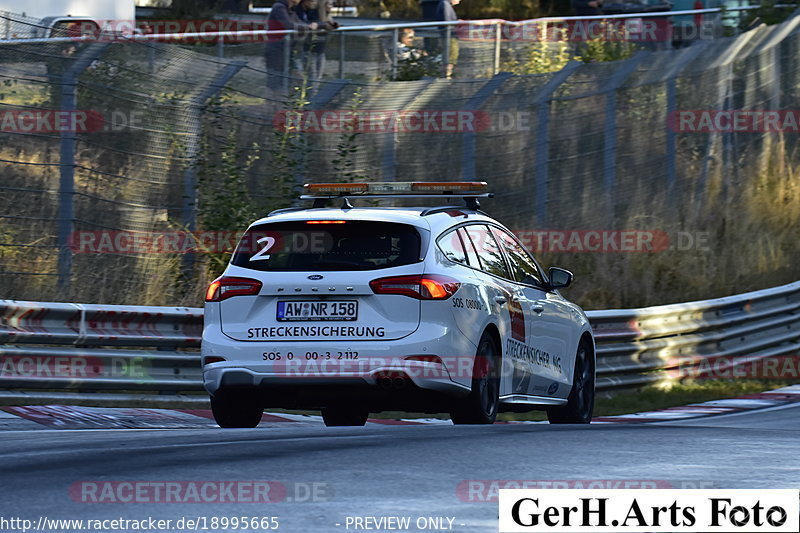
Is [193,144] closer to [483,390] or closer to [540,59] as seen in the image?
[483,390]

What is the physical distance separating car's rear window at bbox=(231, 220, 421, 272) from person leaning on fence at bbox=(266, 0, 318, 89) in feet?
22.6

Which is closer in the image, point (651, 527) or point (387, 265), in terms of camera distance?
point (651, 527)

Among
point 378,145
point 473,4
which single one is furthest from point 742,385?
point 473,4

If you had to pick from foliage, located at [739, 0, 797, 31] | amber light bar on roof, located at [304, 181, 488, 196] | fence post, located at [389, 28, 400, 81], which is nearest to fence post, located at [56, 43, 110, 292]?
amber light bar on roof, located at [304, 181, 488, 196]

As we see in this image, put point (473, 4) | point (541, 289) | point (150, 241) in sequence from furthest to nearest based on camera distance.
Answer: point (473, 4), point (150, 241), point (541, 289)

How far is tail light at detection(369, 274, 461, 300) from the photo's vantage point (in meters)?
10.2

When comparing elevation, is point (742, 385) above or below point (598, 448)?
below

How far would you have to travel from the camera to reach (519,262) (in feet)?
39.8

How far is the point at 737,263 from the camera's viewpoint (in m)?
22.3

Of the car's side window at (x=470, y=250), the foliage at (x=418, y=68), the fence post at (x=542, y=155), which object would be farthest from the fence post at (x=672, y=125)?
the car's side window at (x=470, y=250)

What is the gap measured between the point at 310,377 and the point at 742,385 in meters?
7.75

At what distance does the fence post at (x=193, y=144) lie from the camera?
643 inches

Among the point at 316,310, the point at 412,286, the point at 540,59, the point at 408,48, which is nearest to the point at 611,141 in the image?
the point at 540,59

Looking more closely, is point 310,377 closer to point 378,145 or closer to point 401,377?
point 401,377
